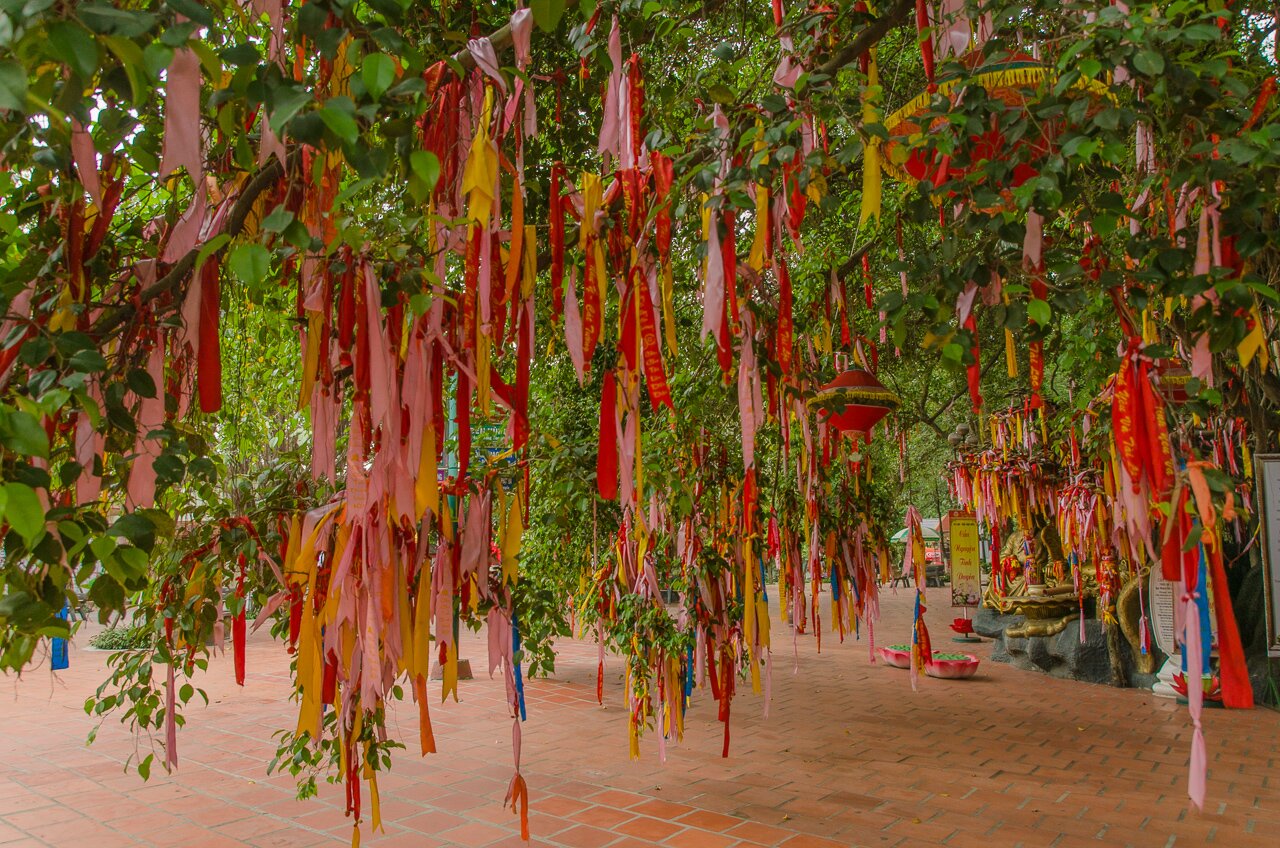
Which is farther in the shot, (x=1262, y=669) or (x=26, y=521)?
(x=1262, y=669)

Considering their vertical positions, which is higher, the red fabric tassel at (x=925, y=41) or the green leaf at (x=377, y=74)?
the red fabric tassel at (x=925, y=41)

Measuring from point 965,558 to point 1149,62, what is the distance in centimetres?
959

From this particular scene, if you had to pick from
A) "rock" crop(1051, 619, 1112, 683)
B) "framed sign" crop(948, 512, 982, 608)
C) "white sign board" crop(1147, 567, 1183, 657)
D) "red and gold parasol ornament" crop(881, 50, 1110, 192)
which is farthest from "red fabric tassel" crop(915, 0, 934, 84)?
"framed sign" crop(948, 512, 982, 608)

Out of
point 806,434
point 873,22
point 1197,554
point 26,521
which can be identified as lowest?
point 1197,554

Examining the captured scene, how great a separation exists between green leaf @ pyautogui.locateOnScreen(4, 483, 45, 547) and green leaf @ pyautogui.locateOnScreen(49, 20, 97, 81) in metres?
0.44

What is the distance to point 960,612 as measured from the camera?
14125mm

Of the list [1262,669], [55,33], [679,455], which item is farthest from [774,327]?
[1262,669]

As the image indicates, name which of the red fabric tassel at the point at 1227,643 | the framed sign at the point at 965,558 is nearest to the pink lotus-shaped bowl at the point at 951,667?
the framed sign at the point at 965,558

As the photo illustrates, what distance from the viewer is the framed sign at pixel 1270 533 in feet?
10.4

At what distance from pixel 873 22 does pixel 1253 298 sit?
64.9 inches

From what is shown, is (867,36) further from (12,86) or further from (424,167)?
(12,86)

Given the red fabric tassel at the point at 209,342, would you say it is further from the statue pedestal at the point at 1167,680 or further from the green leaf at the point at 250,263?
the statue pedestal at the point at 1167,680

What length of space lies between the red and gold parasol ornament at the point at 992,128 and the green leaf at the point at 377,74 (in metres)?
1.08

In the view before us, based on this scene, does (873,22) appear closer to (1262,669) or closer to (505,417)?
(505,417)
